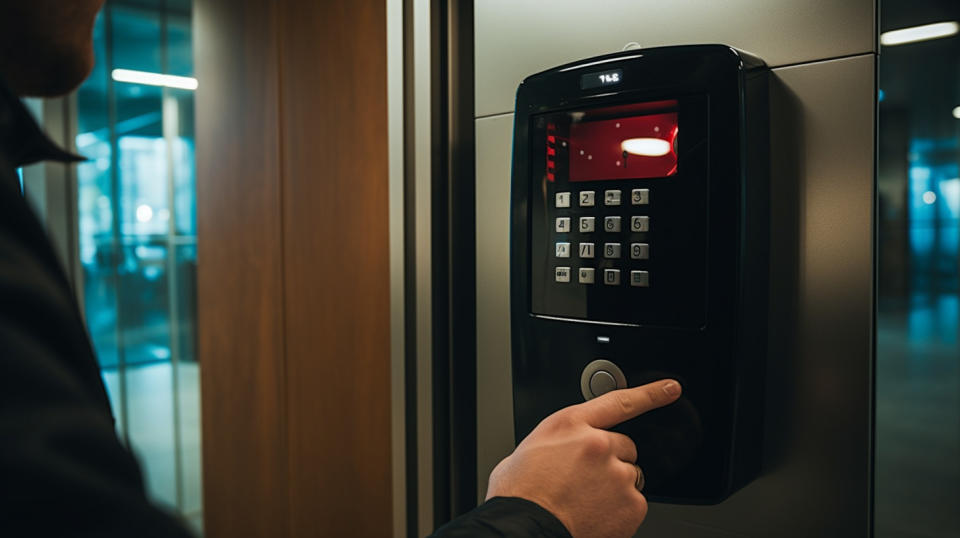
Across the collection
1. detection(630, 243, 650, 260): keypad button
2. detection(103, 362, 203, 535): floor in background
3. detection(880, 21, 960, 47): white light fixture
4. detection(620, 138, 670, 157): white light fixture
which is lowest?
detection(103, 362, 203, 535): floor in background

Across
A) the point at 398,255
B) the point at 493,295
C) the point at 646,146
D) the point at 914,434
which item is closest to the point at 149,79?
the point at 398,255

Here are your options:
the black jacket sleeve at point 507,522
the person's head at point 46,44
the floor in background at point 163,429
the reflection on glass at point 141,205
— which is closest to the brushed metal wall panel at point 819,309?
the black jacket sleeve at point 507,522

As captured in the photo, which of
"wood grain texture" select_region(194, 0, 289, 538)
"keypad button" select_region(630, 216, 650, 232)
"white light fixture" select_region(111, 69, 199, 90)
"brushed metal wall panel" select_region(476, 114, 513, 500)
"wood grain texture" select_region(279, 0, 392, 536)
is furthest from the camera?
"white light fixture" select_region(111, 69, 199, 90)

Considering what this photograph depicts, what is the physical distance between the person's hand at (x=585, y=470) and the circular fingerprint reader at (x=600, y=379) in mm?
52

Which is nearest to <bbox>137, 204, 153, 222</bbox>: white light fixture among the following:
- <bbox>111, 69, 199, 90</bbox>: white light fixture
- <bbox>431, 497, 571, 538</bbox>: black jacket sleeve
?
<bbox>111, 69, 199, 90</bbox>: white light fixture

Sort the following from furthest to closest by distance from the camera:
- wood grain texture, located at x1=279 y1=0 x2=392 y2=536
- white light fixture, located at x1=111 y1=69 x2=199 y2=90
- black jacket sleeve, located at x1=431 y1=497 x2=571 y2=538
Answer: white light fixture, located at x1=111 y1=69 x2=199 y2=90 < wood grain texture, located at x1=279 y1=0 x2=392 y2=536 < black jacket sleeve, located at x1=431 y1=497 x2=571 y2=538

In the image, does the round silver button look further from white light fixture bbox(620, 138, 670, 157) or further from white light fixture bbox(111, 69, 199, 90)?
white light fixture bbox(111, 69, 199, 90)

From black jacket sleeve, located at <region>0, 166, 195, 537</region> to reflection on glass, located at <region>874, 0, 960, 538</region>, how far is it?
2.50ft

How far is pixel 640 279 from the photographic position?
0.76 meters

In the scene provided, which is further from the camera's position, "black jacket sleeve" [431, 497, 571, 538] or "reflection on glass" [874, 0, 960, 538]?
"reflection on glass" [874, 0, 960, 538]

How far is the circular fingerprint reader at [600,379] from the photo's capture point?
0.78 m

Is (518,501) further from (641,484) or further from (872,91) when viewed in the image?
(872,91)

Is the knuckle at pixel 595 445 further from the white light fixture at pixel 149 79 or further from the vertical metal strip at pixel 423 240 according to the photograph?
the white light fixture at pixel 149 79

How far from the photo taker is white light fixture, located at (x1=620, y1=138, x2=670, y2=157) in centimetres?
75
